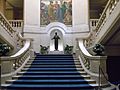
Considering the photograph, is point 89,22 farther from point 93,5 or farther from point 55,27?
point 93,5

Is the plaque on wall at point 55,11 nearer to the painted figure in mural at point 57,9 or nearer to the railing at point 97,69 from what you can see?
the painted figure in mural at point 57,9

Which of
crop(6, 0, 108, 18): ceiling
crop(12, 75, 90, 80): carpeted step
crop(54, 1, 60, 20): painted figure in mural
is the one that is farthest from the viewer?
crop(6, 0, 108, 18): ceiling

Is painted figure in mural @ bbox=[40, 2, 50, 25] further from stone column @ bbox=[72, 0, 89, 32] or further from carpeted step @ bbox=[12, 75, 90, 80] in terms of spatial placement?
carpeted step @ bbox=[12, 75, 90, 80]

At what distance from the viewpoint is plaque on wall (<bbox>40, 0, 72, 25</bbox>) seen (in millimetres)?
18172

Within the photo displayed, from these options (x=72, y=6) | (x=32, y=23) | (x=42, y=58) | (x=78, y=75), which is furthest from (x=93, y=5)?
(x=78, y=75)

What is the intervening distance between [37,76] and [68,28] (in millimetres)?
8874

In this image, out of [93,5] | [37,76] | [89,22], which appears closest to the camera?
[37,76]

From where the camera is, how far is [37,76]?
944 cm

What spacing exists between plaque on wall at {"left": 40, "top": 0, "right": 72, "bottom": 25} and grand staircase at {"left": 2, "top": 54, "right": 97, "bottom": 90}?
259 inches

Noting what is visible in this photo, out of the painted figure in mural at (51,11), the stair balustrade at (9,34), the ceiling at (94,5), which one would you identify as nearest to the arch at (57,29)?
the painted figure in mural at (51,11)

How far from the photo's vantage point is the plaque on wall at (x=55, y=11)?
18.2 meters

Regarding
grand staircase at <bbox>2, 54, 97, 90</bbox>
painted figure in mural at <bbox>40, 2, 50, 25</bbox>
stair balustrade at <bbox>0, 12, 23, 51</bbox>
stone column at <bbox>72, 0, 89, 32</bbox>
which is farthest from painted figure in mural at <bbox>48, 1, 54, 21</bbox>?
grand staircase at <bbox>2, 54, 97, 90</bbox>

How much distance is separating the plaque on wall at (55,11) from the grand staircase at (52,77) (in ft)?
21.6

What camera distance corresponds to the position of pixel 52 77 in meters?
9.32
